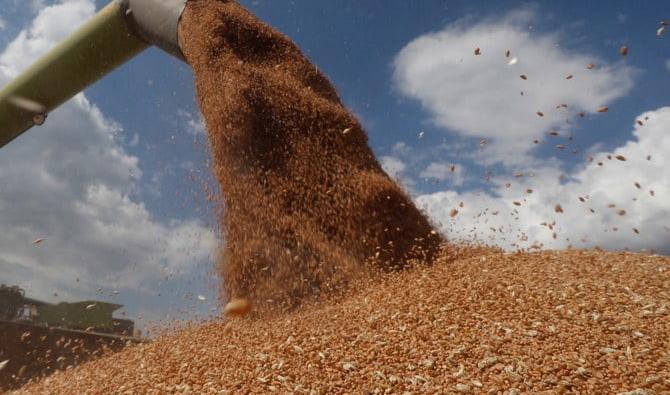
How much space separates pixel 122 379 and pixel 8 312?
5540 mm

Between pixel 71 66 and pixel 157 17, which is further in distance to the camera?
pixel 71 66

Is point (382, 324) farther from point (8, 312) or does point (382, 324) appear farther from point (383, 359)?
point (8, 312)

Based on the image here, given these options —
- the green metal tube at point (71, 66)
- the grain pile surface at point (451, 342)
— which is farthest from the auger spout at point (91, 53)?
the grain pile surface at point (451, 342)

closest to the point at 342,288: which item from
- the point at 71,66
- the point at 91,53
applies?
the point at 91,53

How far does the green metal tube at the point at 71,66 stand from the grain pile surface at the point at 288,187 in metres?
1.00

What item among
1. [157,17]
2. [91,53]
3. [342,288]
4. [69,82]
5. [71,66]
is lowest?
[342,288]

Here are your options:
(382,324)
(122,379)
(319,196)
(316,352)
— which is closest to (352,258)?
(319,196)

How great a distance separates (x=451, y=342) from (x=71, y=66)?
17.2 ft

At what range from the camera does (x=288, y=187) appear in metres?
4.62

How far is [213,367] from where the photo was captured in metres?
3.17

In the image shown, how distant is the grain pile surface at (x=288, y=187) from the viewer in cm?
454

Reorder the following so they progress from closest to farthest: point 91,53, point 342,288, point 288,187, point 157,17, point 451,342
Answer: point 451,342 → point 342,288 → point 288,187 → point 157,17 → point 91,53

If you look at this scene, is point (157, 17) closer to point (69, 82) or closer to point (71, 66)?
point (71, 66)

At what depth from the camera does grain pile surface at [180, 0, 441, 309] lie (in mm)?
4539
